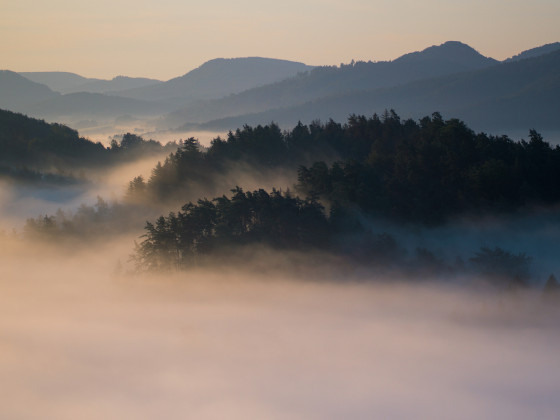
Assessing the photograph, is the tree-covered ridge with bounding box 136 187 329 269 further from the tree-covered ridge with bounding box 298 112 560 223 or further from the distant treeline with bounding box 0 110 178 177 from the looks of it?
the distant treeline with bounding box 0 110 178 177

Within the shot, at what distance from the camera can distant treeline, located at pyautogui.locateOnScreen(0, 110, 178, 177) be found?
95.8 metres

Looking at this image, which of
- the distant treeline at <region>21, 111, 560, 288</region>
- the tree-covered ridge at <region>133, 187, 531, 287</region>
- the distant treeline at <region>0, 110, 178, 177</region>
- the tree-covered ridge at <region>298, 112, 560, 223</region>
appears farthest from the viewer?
the distant treeline at <region>0, 110, 178, 177</region>

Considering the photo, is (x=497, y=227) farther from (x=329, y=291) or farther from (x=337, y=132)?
(x=337, y=132)

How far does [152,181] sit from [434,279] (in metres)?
34.6

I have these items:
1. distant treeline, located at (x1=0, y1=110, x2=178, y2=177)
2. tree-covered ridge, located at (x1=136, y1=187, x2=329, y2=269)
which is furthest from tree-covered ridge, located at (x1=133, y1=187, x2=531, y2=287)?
distant treeline, located at (x1=0, y1=110, x2=178, y2=177)

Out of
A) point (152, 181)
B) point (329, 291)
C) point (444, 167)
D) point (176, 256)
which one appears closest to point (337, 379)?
point (329, 291)

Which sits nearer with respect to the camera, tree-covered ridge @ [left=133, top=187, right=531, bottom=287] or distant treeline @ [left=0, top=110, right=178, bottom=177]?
tree-covered ridge @ [left=133, top=187, right=531, bottom=287]

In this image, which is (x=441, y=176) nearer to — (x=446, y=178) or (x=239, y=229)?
(x=446, y=178)

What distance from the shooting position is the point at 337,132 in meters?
67.3

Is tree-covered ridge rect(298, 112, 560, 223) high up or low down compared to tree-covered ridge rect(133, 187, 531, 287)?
up

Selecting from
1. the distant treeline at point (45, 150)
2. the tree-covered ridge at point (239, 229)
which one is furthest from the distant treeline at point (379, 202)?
the distant treeline at point (45, 150)

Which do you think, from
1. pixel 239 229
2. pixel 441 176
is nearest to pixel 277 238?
pixel 239 229

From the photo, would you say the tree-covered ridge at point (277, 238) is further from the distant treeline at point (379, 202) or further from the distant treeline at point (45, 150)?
the distant treeline at point (45, 150)

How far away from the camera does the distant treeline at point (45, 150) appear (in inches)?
3770
